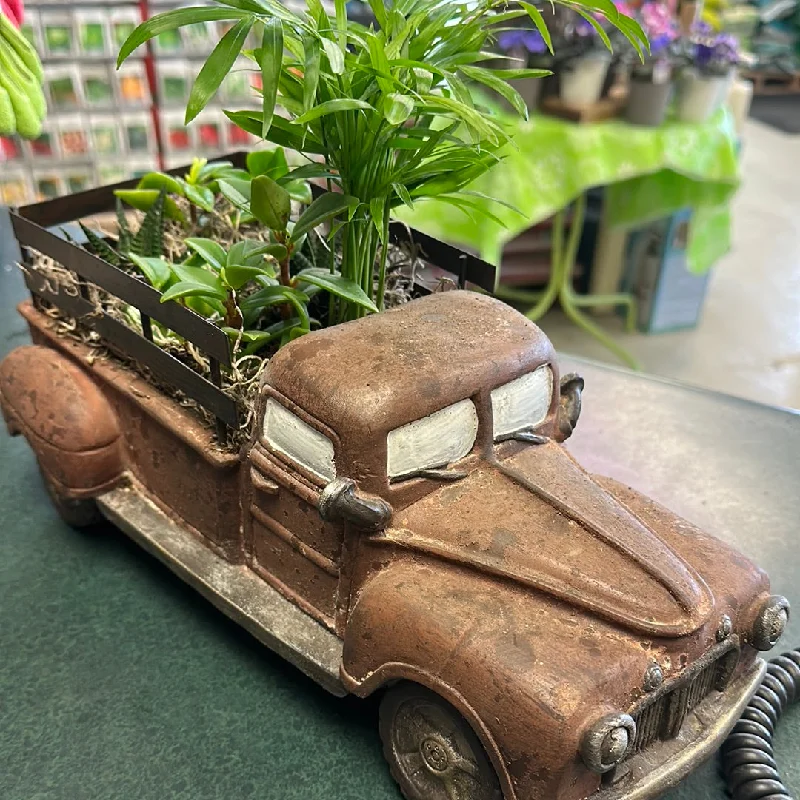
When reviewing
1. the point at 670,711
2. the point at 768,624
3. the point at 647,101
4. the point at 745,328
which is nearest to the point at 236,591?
the point at 670,711

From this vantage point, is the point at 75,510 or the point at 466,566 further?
the point at 75,510

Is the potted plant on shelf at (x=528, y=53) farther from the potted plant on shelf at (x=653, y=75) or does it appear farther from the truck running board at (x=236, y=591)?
the truck running board at (x=236, y=591)

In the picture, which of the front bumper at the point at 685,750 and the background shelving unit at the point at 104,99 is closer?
the front bumper at the point at 685,750

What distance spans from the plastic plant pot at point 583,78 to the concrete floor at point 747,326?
1117mm

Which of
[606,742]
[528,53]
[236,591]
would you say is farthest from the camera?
[528,53]

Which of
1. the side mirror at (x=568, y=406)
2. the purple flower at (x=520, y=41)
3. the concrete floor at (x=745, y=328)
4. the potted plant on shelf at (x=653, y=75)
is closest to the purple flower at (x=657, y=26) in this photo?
the potted plant on shelf at (x=653, y=75)

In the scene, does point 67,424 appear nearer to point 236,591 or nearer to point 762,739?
point 236,591

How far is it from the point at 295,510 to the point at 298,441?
0.36ft

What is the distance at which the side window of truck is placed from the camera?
113 centimetres

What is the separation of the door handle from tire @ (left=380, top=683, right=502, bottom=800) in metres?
0.31

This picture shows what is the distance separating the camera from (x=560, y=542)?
1.08 m

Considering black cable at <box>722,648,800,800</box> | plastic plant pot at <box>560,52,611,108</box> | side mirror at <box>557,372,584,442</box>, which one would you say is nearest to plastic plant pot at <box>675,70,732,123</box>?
plastic plant pot at <box>560,52,611,108</box>

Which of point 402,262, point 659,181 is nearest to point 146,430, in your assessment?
point 402,262

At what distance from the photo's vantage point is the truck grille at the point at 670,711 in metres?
1.02
